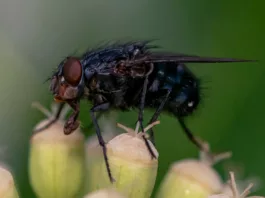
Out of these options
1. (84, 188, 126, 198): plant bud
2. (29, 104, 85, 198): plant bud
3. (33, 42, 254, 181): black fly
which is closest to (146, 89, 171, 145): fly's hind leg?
(33, 42, 254, 181): black fly

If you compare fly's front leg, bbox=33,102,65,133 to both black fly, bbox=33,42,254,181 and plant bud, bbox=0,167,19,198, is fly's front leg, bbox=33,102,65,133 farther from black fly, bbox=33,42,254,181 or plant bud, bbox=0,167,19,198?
plant bud, bbox=0,167,19,198

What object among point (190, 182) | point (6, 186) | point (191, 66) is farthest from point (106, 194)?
point (191, 66)

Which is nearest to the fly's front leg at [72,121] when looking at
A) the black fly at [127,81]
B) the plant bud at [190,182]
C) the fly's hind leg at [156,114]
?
the black fly at [127,81]

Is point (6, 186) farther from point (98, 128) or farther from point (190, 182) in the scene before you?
point (190, 182)

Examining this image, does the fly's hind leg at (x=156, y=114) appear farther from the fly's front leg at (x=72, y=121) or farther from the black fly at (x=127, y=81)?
the fly's front leg at (x=72, y=121)

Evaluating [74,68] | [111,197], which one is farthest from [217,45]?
[111,197]

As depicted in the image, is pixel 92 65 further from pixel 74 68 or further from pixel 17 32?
pixel 17 32
